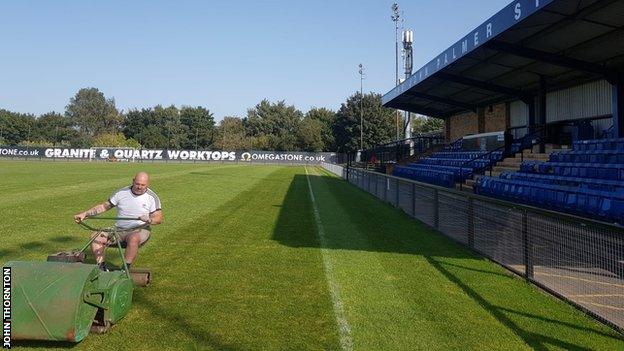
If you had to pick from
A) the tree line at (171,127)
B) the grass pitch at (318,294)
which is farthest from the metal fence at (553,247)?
the tree line at (171,127)

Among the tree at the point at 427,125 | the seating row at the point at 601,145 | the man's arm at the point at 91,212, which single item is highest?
the tree at the point at 427,125

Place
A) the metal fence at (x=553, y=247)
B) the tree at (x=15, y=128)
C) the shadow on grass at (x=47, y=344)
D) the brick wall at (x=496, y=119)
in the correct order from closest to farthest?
the shadow on grass at (x=47, y=344) → the metal fence at (x=553, y=247) → the brick wall at (x=496, y=119) → the tree at (x=15, y=128)

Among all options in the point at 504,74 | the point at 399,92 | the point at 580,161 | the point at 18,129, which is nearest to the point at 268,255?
the point at 580,161

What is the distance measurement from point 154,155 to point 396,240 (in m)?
66.8

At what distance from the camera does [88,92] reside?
127m

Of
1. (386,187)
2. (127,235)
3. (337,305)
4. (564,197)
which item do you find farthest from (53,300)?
(386,187)

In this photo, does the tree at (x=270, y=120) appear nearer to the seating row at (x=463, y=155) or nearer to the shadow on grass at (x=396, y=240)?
the seating row at (x=463, y=155)

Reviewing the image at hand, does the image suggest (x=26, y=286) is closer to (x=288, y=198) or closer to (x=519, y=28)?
(x=519, y=28)

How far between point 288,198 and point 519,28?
9.76m

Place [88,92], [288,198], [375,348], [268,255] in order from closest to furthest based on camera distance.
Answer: [375,348] → [268,255] → [288,198] → [88,92]

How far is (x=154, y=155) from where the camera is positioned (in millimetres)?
72125

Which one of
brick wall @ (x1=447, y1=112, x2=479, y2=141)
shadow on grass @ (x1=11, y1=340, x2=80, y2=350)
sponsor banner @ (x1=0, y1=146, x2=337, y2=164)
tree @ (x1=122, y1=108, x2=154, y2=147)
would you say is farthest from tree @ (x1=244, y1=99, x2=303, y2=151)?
shadow on grass @ (x1=11, y1=340, x2=80, y2=350)

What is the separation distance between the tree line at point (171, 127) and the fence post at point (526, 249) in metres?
83.6

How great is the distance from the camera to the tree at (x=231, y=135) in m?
107
